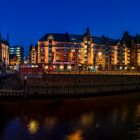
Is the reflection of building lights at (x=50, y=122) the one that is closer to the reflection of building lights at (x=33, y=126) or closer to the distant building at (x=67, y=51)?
the reflection of building lights at (x=33, y=126)

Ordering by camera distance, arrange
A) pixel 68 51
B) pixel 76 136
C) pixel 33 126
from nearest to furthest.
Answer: pixel 76 136
pixel 33 126
pixel 68 51

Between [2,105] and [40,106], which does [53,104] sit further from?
[2,105]

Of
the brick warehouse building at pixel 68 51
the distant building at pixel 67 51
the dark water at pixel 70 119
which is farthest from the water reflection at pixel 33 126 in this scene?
the distant building at pixel 67 51

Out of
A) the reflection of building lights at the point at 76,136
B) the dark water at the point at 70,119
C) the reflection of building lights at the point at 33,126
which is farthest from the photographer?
the reflection of building lights at the point at 33,126

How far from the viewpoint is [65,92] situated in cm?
7275

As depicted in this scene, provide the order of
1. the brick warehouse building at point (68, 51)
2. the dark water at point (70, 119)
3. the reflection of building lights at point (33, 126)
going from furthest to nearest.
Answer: the brick warehouse building at point (68, 51), the reflection of building lights at point (33, 126), the dark water at point (70, 119)

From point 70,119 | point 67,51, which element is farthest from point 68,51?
point 70,119

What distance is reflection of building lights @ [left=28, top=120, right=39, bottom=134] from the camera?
39.8m

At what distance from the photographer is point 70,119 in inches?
1882

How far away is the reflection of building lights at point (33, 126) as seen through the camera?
39.8m

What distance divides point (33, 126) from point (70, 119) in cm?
768

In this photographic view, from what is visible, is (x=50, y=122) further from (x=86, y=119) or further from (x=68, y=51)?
(x=68, y=51)

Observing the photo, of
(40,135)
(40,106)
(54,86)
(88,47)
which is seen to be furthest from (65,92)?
(88,47)

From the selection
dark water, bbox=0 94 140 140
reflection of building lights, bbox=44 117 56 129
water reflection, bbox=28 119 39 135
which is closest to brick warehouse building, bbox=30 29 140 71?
dark water, bbox=0 94 140 140
